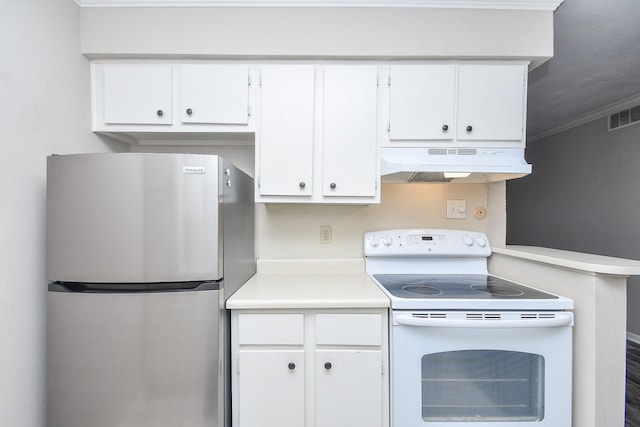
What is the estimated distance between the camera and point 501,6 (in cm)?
145

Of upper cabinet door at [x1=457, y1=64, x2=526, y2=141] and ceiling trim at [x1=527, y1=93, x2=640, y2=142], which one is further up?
ceiling trim at [x1=527, y1=93, x2=640, y2=142]

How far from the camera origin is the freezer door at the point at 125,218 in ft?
3.42

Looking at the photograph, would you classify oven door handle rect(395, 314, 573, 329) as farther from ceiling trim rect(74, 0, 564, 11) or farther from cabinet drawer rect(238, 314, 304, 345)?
ceiling trim rect(74, 0, 564, 11)

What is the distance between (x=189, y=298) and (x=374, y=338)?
780mm

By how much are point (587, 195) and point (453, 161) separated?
9.92 feet

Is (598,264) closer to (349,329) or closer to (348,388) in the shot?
(349,329)

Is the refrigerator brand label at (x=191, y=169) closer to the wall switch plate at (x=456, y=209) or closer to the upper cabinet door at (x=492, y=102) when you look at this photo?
the upper cabinet door at (x=492, y=102)

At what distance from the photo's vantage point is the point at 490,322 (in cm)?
110

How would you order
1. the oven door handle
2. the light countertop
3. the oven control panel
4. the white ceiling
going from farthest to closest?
the oven control panel < the white ceiling < the oven door handle < the light countertop

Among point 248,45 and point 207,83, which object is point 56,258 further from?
point 248,45

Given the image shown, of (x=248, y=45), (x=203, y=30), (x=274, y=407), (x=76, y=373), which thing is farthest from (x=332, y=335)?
(x=203, y=30)

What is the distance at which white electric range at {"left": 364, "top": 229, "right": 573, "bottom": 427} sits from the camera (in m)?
1.11

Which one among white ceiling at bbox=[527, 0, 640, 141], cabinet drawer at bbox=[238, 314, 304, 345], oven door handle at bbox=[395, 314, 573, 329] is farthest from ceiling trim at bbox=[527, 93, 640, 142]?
cabinet drawer at bbox=[238, 314, 304, 345]

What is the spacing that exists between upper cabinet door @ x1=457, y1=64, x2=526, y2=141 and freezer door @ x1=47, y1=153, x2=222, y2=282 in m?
1.37
